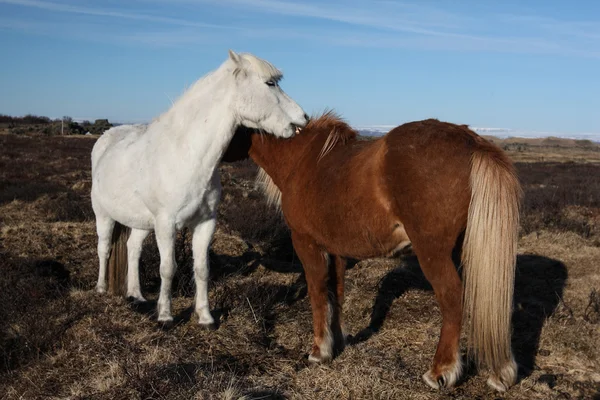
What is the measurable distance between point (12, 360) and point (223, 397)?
1866 mm

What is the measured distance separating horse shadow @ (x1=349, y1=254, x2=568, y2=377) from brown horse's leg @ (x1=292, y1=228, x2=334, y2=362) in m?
0.50

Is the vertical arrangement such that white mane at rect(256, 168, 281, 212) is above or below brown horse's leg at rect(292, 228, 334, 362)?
above

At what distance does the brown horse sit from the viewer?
3096mm

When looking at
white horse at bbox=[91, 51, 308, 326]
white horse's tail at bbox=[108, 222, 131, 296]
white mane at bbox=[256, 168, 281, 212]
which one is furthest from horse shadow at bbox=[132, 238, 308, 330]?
white mane at bbox=[256, 168, 281, 212]

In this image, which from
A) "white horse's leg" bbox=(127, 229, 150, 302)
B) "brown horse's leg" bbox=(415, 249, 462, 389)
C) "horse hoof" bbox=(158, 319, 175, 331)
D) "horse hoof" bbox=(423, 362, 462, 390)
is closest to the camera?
"brown horse's leg" bbox=(415, 249, 462, 389)

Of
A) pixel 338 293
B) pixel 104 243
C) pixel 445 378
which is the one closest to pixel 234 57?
pixel 338 293

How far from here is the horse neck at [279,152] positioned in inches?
167

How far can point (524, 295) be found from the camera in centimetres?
564

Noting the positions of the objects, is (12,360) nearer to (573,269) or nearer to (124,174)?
(124,174)

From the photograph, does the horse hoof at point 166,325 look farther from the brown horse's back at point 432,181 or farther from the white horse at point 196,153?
the brown horse's back at point 432,181

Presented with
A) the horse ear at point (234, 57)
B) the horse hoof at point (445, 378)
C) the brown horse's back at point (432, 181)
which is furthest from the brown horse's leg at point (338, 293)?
the horse ear at point (234, 57)

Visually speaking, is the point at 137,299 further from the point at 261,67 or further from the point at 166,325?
the point at 261,67

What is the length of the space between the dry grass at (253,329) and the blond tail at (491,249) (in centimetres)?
55

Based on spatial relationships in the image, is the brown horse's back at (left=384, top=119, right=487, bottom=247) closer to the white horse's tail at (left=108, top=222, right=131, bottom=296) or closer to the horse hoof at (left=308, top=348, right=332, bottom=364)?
the horse hoof at (left=308, top=348, right=332, bottom=364)
